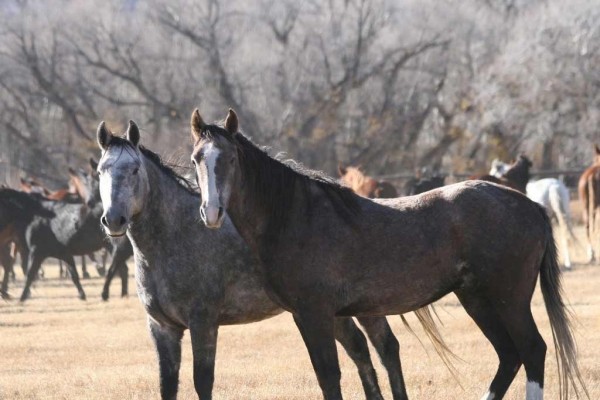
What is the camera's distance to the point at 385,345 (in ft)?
27.1

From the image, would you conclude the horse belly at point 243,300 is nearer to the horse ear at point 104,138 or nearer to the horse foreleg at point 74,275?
the horse ear at point 104,138

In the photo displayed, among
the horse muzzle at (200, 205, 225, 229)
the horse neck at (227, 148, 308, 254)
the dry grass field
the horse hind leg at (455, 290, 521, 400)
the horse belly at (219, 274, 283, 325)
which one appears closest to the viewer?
the horse muzzle at (200, 205, 225, 229)

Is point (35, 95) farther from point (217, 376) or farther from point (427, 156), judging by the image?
point (217, 376)

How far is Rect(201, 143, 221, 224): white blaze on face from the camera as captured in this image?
6566 mm

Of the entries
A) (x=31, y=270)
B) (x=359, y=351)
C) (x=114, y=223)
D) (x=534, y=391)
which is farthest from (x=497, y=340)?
(x=31, y=270)

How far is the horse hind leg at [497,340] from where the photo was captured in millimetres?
7574

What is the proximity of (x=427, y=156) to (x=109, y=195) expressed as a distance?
36698mm

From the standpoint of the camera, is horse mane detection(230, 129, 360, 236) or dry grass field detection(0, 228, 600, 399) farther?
dry grass field detection(0, 228, 600, 399)

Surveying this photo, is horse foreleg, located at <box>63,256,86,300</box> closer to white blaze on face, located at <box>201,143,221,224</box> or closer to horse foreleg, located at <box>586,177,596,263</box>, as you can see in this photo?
horse foreleg, located at <box>586,177,596,263</box>

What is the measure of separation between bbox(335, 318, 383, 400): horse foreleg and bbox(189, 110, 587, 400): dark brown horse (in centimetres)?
94

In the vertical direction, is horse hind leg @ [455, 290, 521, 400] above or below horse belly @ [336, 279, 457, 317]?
below

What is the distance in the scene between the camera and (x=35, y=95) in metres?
41.8

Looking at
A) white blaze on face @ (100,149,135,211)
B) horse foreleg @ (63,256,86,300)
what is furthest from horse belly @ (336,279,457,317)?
horse foreleg @ (63,256,86,300)

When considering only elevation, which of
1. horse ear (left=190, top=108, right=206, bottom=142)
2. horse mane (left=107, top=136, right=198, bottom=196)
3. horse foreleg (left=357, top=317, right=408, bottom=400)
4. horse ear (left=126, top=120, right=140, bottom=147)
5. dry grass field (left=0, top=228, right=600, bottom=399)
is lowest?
dry grass field (left=0, top=228, right=600, bottom=399)
